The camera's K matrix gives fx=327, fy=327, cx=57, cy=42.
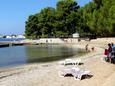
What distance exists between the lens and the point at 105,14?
2874 inches

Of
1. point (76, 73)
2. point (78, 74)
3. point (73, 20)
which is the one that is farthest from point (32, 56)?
point (73, 20)

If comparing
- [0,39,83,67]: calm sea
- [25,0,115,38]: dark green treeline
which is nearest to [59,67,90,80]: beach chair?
[0,39,83,67]: calm sea

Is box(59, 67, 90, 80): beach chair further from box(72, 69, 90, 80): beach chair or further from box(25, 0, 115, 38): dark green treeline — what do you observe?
box(25, 0, 115, 38): dark green treeline

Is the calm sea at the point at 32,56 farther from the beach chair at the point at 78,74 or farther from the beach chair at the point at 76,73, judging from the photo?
the beach chair at the point at 78,74

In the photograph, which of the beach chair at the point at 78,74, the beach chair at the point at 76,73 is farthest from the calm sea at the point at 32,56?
the beach chair at the point at 78,74

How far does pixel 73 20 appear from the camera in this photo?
98.1 m

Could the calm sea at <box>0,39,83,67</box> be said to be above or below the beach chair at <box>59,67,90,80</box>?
below

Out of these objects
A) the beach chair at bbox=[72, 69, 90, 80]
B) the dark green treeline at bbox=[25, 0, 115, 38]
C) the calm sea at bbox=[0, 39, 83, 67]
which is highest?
the dark green treeline at bbox=[25, 0, 115, 38]

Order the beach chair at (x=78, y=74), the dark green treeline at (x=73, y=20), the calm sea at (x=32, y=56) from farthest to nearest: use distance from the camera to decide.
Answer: the dark green treeline at (x=73, y=20), the calm sea at (x=32, y=56), the beach chair at (x=78, y=74)

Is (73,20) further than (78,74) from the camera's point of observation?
Yes

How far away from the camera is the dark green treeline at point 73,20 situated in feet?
237

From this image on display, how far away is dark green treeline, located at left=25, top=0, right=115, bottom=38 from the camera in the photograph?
237 ft

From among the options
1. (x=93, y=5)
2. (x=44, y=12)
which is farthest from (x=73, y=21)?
(x=44, y=12)

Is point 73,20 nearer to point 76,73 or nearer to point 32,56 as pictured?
point 32,56
